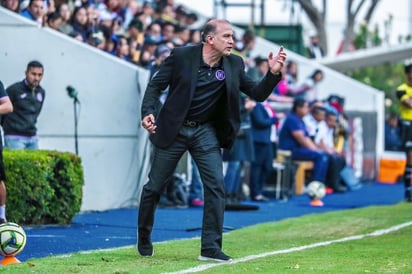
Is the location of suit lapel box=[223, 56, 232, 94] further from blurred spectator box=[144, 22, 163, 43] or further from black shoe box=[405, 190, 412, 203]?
blurred spectator box=[144, 22, 163, 43]

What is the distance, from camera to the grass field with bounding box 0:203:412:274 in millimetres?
10555

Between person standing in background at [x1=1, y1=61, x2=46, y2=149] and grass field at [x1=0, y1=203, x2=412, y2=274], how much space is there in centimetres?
324

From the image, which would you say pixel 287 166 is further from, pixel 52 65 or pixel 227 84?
pixel 227 84

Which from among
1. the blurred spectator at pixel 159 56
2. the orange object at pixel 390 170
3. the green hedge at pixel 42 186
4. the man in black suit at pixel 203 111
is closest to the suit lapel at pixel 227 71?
the man in black suit at pixel 203 111

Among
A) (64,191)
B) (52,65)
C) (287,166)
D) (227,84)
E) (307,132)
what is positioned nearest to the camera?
(227,84)

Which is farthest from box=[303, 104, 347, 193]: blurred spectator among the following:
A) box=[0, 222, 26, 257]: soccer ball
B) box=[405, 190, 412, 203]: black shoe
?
box=[0, 222, 26, 257]: soccer ball

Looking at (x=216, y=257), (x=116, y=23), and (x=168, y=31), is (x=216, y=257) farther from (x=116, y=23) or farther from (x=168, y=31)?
(x=168, y=31)

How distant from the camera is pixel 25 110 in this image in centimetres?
1675

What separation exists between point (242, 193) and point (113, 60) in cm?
413

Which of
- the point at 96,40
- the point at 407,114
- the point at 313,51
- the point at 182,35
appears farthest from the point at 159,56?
the point at 313,51

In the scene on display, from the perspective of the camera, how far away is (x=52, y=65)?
18281mm

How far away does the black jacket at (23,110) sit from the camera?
1661 centimetres

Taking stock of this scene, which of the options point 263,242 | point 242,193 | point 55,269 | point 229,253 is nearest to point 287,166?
point 242,193

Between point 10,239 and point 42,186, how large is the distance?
15.9 ft
